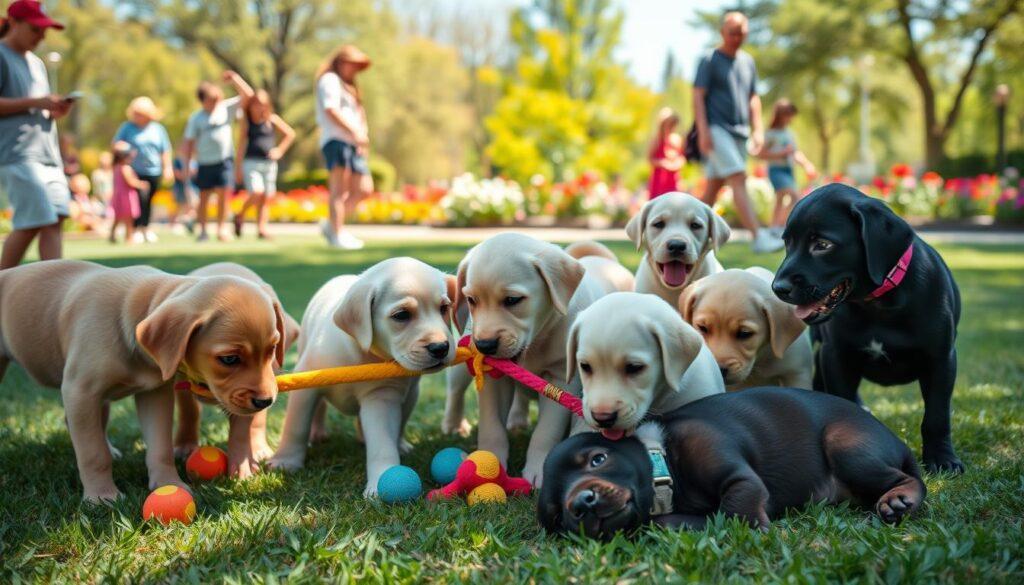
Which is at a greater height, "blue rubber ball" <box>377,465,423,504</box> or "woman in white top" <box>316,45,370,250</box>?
"woman in white top" <box>316,45,370,250</box>

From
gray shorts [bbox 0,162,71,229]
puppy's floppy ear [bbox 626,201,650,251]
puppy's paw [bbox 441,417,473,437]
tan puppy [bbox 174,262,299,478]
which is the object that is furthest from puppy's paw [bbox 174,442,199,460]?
gray shorts [bbox 0,162,71,229]

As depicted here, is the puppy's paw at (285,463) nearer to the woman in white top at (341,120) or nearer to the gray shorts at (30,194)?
the gray shorts at (30,194)

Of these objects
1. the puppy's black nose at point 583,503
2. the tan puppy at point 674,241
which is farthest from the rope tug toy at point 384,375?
the tan puppy at point 674,241

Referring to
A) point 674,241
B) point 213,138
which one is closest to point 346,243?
point 213,138

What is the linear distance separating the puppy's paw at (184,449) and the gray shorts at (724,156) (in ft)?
24.1

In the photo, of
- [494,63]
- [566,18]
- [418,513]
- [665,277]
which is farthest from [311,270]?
[494,63]

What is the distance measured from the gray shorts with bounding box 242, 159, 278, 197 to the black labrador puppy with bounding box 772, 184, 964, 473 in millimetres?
13092

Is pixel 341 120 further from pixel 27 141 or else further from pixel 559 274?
pixel 559 274

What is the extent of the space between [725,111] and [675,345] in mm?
7553

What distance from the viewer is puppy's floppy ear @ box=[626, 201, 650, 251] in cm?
531

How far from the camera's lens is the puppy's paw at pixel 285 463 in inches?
163

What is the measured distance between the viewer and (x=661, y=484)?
3080 millimetres

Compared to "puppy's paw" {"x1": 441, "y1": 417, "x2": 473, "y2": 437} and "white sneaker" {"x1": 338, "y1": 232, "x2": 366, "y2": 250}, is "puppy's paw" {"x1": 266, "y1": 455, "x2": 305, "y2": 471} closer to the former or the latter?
"puppy's paw" {"x1": 441, "y1": 417, "x2": 473, "y2": 437}

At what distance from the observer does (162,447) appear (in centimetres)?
384
